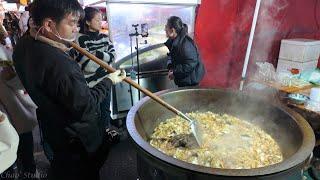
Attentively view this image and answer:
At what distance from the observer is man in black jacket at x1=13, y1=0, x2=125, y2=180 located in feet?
6.03

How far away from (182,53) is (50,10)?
2433 mm

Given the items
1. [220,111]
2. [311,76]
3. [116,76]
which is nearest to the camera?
[116,76]

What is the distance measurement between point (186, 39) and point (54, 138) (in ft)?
8.53

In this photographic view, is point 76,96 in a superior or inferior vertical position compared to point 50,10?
inferior

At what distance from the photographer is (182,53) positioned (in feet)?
13.0

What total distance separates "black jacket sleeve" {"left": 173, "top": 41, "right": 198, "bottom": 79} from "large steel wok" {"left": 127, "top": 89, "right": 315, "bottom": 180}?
3.88ft

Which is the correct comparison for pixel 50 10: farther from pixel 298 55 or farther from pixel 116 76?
pixel 298 55

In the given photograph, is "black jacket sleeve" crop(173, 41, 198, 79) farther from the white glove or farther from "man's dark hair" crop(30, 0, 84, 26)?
"man's dark hair" crop(30, 0, 84, 26)

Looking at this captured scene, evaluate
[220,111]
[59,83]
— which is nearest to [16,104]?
[59,83]

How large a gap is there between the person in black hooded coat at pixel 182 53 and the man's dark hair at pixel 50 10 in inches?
91.1

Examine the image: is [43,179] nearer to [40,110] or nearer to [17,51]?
[40,110]

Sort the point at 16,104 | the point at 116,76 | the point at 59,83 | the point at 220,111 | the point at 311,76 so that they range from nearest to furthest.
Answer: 1. the point at 59,83
2. the point at 116,76
3. the point at 16,104
4. the point at 220,111
5. the point at 311,76

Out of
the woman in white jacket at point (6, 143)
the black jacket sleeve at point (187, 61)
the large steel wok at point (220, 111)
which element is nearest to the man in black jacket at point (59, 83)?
Answer: the woman in white jacket at point (6, 143)

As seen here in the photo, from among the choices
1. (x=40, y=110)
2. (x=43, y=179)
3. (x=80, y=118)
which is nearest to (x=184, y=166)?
(x=80, y=118)
